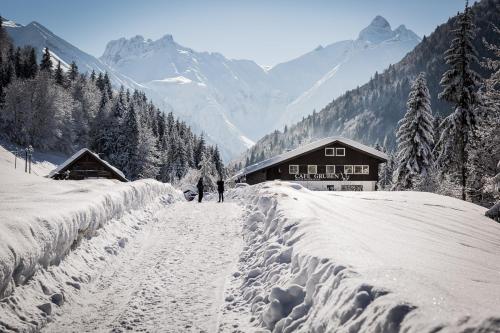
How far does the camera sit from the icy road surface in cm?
602

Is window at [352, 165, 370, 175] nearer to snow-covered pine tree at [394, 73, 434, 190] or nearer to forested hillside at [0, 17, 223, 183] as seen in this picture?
snow-covered pine tree at [394, 73, 434, 190]

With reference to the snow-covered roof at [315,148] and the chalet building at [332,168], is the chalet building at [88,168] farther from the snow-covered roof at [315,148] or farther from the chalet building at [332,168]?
the snow-covered roof at [315,148]

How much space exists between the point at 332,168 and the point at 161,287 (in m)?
40.8

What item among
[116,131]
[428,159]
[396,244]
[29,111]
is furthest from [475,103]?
[29,111]

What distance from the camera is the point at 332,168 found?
46312 mm

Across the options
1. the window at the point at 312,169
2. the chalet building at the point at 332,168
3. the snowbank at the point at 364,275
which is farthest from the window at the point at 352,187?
the snowbank at the point at 364,275

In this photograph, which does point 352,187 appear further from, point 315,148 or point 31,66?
point 31,66

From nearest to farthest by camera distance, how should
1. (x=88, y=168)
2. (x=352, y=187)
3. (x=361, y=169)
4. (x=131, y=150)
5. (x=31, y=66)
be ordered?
(x=88, y=168) → (x=361, y=169) → (x=352, y=187) → (x=131, y=150) → (x=31, y=66)

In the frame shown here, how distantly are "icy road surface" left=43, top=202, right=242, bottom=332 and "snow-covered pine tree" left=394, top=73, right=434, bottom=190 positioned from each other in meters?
28.4

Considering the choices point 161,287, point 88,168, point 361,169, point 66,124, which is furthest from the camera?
point 66,124

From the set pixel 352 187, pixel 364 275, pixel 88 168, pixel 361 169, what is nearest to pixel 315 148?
pixel 361 169

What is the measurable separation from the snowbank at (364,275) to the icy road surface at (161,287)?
57 cm

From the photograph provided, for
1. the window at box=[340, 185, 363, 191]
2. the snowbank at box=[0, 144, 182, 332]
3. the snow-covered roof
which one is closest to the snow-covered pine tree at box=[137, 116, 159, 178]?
the snow-covered roof

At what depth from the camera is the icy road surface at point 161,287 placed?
602 cm
